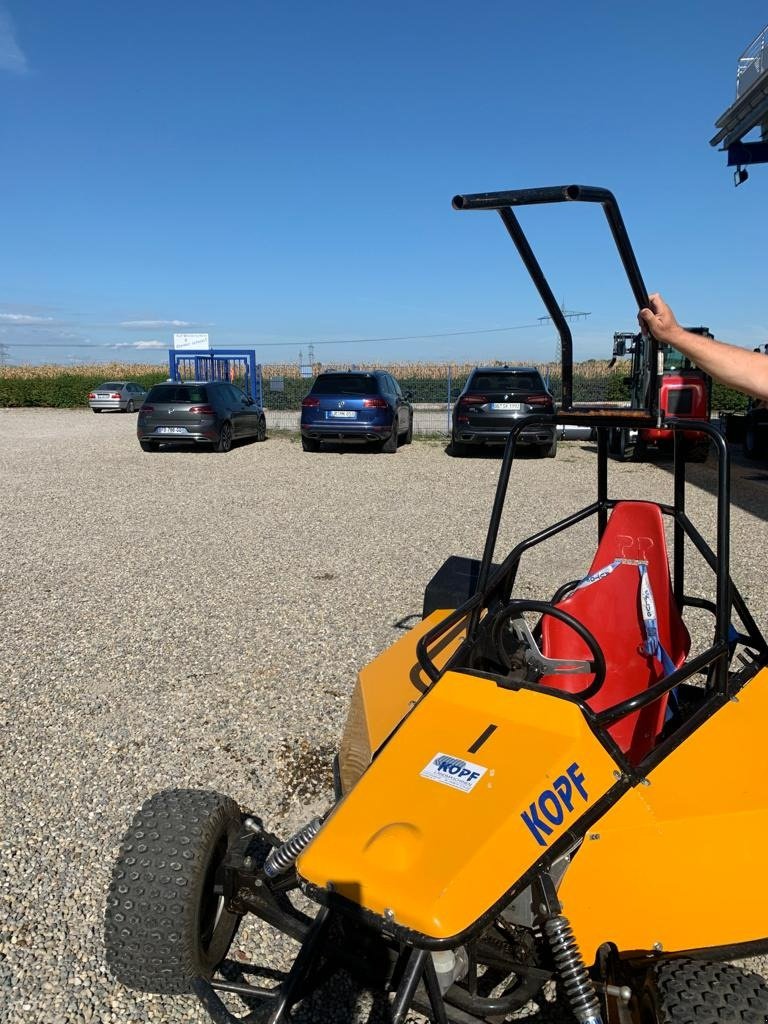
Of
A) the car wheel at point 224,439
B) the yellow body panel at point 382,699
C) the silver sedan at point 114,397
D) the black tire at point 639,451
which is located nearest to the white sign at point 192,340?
the silver sedan at point 114,397

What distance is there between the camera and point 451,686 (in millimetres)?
2162

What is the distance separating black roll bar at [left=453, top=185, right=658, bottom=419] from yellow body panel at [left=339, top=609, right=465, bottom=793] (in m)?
0.99

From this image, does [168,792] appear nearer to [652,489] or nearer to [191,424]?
[652,489]

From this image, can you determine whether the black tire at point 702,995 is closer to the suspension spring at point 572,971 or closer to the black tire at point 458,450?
the suspension spring at point 572,971

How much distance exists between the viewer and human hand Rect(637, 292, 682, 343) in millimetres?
2168

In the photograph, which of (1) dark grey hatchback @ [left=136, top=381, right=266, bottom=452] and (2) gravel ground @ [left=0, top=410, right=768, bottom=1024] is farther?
(1) dark grey hatchback @ [left=136, top=381, right=266, bottom=452]

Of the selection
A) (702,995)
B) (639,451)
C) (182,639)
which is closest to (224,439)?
(639,451)

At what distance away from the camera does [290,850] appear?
2111 millimetres

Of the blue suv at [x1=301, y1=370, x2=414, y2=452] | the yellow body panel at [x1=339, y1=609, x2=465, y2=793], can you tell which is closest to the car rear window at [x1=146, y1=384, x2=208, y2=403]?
the blue suv at [x1=301, y1=370, x2=414, y2=452]

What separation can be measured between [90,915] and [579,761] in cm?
172

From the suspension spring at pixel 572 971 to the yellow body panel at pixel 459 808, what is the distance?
0.60ft

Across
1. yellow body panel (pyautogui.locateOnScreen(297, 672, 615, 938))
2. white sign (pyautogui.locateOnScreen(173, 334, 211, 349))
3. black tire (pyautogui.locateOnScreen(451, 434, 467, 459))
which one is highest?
white sign (pyautogui.locateOnScreen(173, 334, 211, 349))

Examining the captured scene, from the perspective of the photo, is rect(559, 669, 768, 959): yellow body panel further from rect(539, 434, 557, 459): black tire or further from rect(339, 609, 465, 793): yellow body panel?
rect(539, 434, 557, 459): black tire

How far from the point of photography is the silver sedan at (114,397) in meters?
31.6
